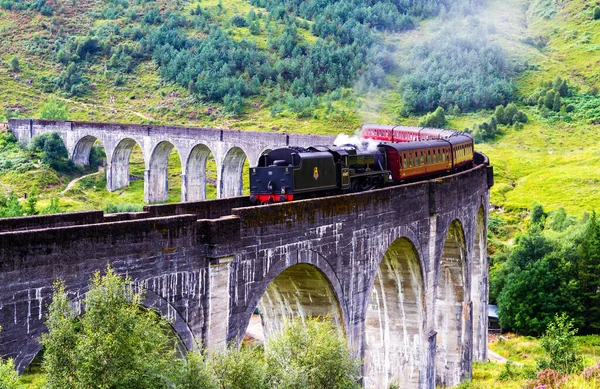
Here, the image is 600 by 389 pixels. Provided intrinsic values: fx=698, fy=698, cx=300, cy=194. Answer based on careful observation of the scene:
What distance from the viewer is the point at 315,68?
377 feet

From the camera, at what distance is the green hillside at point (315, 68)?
95.8m

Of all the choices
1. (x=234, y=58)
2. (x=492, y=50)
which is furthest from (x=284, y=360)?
(x=492, y=50)

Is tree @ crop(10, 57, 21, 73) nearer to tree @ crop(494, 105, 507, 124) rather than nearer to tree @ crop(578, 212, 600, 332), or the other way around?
tree @ crop(494, 105, 507, 124)

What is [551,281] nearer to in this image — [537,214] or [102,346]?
[537,214]

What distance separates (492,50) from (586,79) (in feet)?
53.7

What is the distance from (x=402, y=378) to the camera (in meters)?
28.0

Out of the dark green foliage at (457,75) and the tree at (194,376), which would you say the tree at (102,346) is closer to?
the tree at (194,376)

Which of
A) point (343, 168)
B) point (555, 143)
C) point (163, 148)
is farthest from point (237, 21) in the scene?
point (343, 168)

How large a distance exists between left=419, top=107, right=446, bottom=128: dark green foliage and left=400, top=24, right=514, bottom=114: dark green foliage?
726 cm

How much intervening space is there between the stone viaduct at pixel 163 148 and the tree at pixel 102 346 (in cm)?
4985

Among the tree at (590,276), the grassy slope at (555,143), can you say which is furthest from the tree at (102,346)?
the grassy slope at (555,143)

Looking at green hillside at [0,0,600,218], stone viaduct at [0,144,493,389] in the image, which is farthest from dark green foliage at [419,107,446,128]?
stone viaduct at [0,144,493,389]

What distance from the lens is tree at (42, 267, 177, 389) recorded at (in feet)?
38.3

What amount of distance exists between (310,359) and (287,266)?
11.5ft
